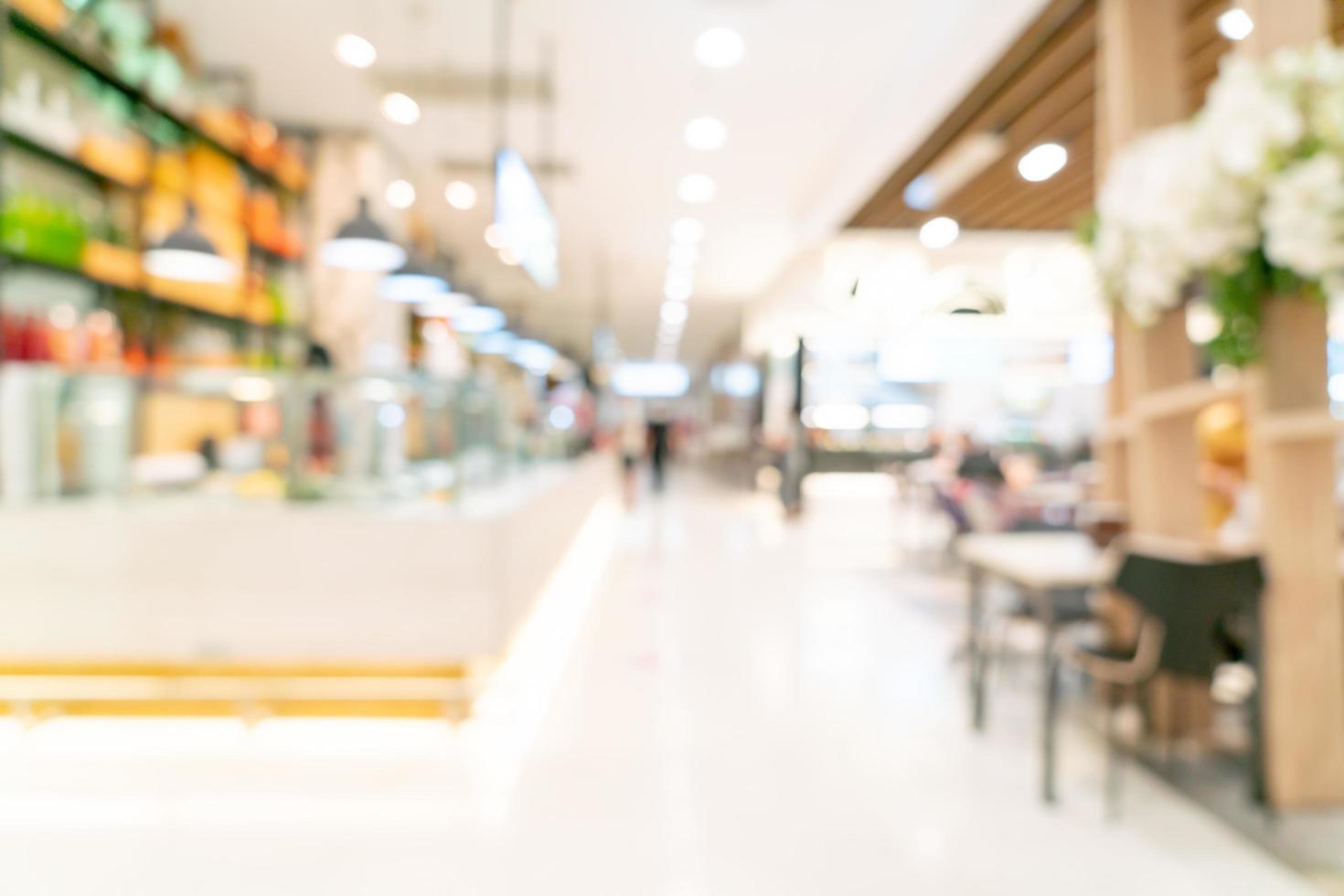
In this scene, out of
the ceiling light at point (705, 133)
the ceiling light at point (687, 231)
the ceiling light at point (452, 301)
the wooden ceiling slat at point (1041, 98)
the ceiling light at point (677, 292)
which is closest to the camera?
the wooden ceiling slat at point (1041, 98)

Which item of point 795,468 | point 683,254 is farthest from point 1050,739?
point 683,254

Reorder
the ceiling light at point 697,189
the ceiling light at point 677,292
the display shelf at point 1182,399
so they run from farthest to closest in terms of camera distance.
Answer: the ceiling light at point 677,292
the ceiling light at point 697,189
the display shelf at point 1182,399

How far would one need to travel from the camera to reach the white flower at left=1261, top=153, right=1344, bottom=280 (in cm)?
205

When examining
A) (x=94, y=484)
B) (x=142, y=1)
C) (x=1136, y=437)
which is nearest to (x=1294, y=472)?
(x=1136, y=437)

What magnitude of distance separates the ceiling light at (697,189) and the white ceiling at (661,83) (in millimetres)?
151

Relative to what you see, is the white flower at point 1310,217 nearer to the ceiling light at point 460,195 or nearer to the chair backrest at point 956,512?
the chair backrest at point 956,512

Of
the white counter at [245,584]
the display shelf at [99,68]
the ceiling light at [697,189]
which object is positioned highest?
the ceiling light at [697,189]

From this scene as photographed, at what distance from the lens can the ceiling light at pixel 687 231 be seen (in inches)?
372

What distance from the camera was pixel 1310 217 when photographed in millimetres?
2064

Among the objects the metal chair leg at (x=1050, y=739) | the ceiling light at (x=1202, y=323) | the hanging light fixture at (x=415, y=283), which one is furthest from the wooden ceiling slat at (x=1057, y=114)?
the hanging light fixture at (x=415, y=283)

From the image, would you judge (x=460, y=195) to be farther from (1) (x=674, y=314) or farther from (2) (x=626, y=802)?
(1) (x=674, y=314)

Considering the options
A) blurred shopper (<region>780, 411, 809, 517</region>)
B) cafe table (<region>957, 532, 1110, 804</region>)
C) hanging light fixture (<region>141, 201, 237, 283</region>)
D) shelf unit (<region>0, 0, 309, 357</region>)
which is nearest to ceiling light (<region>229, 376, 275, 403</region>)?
hanging light fixture (<region>141, 201, 237, 283</region>)

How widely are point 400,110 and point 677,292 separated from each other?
27.4ft

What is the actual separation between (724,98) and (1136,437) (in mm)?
4031
